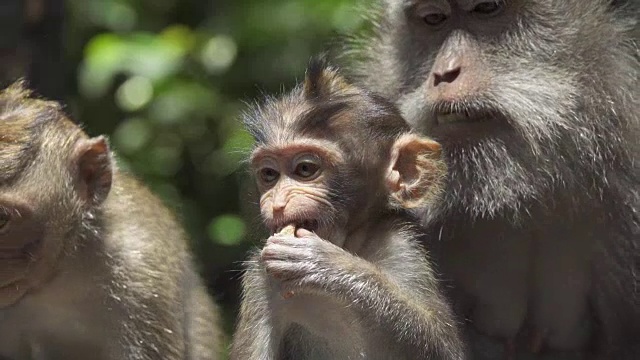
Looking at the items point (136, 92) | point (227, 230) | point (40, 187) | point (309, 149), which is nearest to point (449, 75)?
point (309, 149)

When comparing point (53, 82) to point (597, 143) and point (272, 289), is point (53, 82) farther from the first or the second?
point (597, 143)

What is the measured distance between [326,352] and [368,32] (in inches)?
68.0

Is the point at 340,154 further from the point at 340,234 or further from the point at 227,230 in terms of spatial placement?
the point at 227,230

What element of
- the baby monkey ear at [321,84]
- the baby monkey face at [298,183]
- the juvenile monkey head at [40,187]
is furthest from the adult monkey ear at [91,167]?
the baby monkey ear at [321,84]

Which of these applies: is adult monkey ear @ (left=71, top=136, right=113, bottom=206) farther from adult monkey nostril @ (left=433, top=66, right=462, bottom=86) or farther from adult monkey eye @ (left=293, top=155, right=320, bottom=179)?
adult monkey nostril @ (left=433, top=66, right=462, bottom=86)

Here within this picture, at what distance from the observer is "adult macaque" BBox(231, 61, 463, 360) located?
13.4 feet

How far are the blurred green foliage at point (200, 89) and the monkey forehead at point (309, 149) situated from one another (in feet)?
6.61

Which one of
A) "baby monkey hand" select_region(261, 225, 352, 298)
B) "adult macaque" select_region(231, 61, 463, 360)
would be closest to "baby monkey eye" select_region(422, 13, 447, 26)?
"adult macaque" select_region(231, 61, 463, 360)

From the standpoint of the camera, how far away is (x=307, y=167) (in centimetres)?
433

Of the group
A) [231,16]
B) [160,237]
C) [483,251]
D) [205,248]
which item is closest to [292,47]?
[231,16]

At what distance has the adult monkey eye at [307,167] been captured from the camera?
4320mm

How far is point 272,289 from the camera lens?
4.39 m

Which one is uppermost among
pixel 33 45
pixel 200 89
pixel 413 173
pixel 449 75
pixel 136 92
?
pixel 449 75

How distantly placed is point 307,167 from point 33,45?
111 inches
